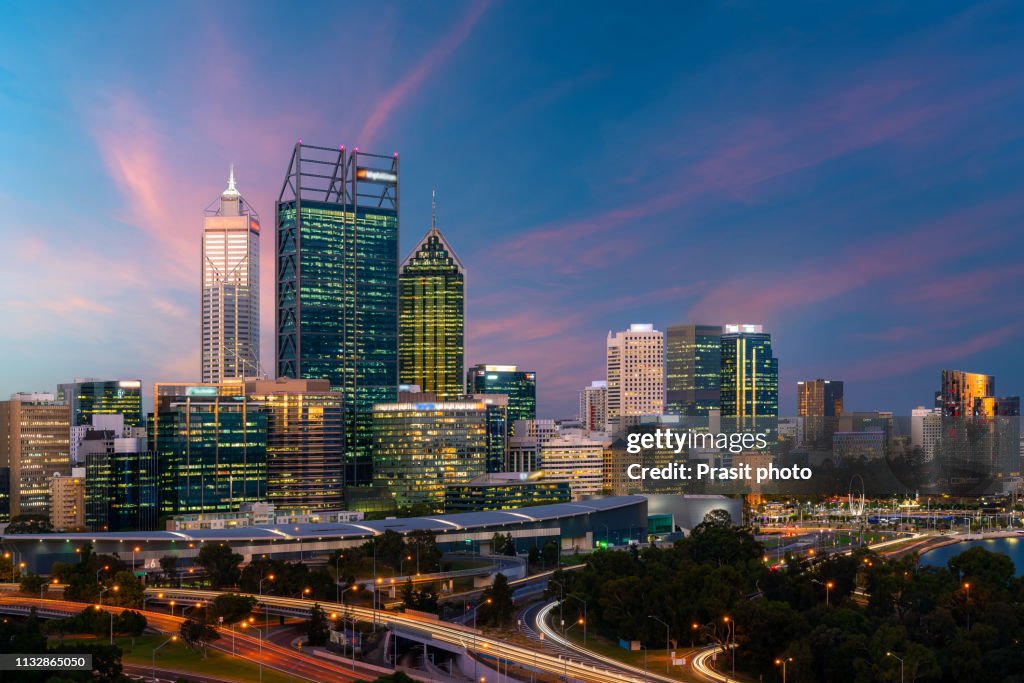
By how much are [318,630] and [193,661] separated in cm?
841

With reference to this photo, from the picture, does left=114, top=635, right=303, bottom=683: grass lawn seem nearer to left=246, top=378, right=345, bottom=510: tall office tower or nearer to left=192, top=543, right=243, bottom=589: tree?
left=192, top=543, right=243, bottom=589: tree

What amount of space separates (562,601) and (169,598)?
29.8 meters

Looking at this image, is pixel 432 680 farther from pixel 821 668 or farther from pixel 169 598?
pixel 169 598

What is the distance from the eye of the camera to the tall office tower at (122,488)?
504 ft

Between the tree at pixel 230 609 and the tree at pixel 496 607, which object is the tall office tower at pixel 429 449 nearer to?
the tree at pixel 496 607

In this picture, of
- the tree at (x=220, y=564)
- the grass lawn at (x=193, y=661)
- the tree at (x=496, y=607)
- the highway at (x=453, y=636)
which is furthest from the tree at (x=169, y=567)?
the tree at (x=496, y=607)

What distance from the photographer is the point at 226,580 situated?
3654 inches

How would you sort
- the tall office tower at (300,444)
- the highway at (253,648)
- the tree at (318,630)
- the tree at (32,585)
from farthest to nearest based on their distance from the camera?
1. the tall office tower at (300,444)
2. the tree at (32,585)
3. the tree at (318,630)
4. the highway at (253,648)

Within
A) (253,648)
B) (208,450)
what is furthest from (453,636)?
(208,450)

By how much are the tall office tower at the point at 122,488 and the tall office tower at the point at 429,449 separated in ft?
121

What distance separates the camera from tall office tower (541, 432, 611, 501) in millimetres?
193625

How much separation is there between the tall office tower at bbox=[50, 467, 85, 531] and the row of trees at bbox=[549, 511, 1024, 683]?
3521 inches

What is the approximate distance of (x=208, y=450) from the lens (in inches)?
6447

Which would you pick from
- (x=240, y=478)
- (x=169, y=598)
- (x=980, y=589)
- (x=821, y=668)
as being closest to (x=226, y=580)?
(x=169, y=598)
